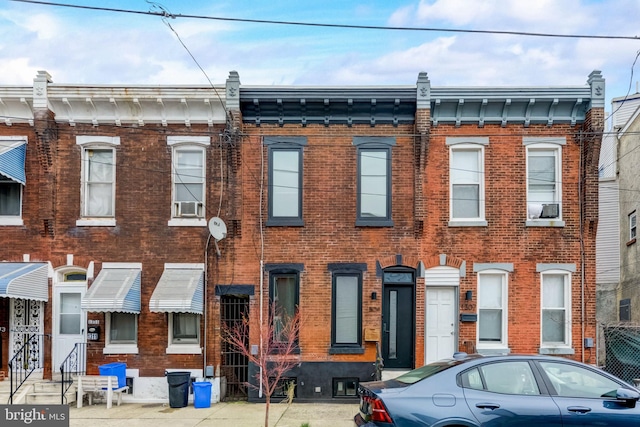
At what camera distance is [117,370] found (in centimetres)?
1327

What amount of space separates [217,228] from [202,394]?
12.4 feet

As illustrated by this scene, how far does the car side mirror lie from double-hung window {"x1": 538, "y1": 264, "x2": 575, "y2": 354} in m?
7.25

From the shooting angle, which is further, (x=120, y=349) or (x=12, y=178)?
(x=120, y=349)

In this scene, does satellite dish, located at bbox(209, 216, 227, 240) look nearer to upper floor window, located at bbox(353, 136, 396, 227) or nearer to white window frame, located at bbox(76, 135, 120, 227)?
white window frame, located at bbox(76, 135, 120, 227)

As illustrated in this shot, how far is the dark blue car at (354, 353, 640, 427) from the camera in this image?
684 centimetres

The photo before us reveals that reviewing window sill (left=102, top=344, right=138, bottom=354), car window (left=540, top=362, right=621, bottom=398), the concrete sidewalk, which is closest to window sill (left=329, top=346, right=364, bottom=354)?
the concrete sidewalk

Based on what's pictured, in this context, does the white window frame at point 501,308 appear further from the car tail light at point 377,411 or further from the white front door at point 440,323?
the car tail light at point 377,411

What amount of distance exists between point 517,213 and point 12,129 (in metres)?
12.6

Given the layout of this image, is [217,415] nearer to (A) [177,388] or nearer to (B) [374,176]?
(A) [177,388]

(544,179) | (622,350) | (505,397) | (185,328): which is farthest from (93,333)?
(622,350)

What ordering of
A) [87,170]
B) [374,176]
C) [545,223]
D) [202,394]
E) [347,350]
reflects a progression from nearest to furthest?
1. [202,394]
2. [347,350]
3. [545,223]
4. [374,176]
5. [87,170]

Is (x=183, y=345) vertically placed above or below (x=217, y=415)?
above

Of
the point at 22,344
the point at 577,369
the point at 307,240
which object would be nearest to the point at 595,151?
the point at 307,240

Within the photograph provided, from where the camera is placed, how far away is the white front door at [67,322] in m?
14.1
